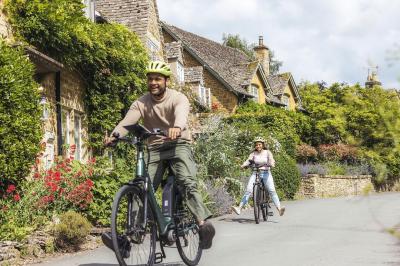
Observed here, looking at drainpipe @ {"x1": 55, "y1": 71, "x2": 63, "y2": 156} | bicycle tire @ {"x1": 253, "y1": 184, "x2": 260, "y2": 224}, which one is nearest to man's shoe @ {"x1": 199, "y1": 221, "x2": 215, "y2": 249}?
bicycle tire @ {"x1": 253, "y1": 184, "x2": 260, "y2": 224}

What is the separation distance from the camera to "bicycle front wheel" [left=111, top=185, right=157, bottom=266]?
5.15 metres

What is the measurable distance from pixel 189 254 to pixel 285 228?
5154mm

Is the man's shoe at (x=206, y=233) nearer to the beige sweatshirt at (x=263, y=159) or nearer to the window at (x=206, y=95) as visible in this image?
the beige sweatshirt at (x=263, y=159)

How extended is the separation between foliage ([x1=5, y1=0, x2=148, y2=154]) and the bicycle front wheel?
323 inches

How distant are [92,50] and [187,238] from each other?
9.36 m

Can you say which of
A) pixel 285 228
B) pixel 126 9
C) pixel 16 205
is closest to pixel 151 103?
pixel 16 205

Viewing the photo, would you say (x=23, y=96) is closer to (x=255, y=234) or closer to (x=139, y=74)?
(x=255, y=234)

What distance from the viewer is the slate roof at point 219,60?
36.3 m

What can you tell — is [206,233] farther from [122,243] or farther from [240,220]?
[240,220]

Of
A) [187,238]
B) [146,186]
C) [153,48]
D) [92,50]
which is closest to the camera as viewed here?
[146,186]

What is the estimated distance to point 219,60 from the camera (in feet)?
133

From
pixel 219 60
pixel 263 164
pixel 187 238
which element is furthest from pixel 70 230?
pixel 219 60

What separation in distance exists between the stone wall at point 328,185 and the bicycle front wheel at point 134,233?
2115 centimetres

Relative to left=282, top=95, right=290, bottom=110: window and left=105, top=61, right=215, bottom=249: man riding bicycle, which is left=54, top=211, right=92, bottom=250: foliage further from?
left=282, top=95, right=290, bottom=110: window
